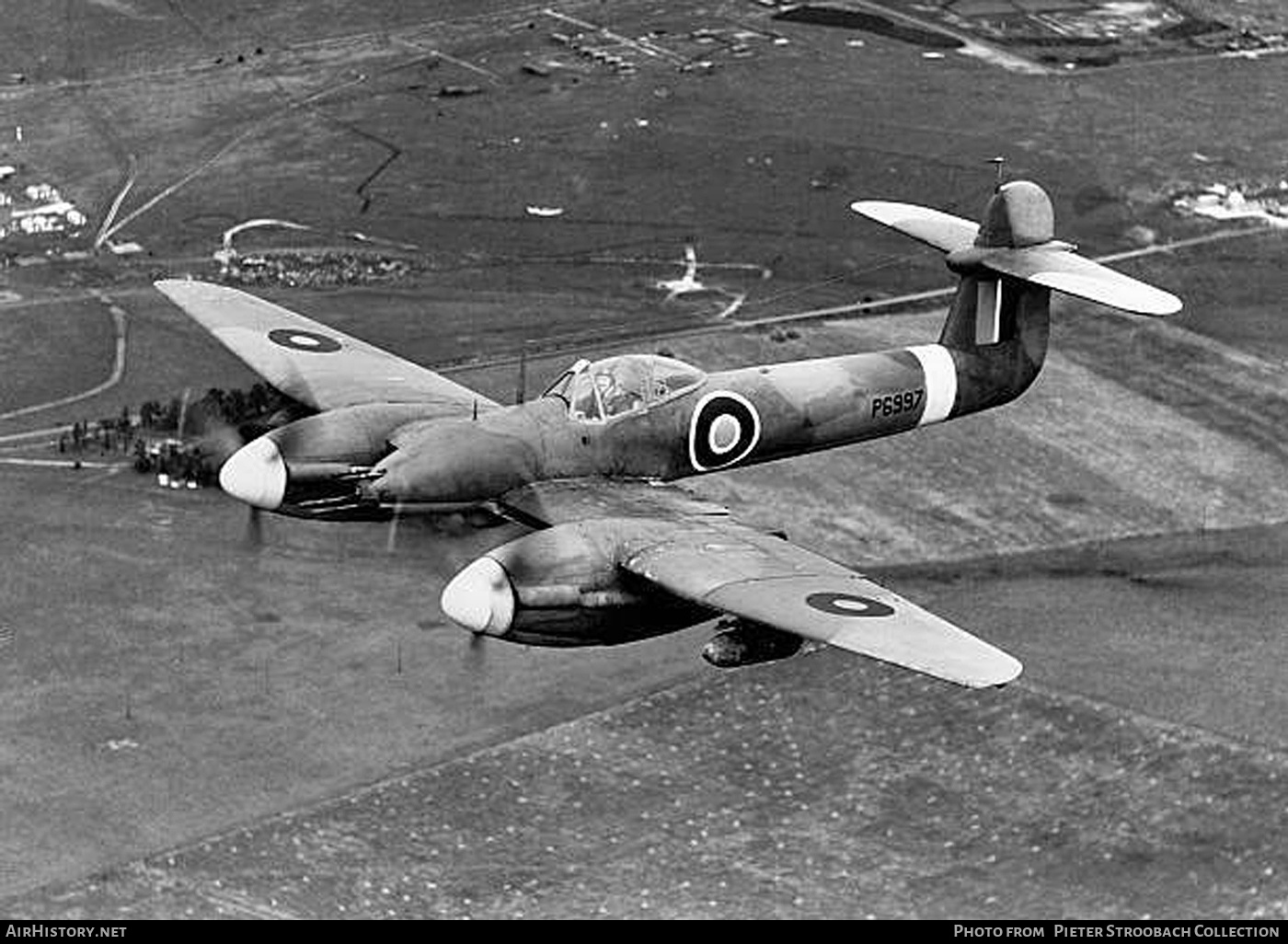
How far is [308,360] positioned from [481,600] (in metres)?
16.9

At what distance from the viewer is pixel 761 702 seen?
6303cm

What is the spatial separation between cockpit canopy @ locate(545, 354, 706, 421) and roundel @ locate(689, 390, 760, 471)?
2.98 feet

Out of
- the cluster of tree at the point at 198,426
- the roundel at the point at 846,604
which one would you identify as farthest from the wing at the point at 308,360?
the roundel at the point at 846,604

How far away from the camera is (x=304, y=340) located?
66.2 meters

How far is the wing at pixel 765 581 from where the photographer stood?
47594mm

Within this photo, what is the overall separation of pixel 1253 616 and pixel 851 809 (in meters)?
17.7

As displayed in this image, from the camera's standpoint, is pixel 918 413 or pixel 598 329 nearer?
pixel 918 413

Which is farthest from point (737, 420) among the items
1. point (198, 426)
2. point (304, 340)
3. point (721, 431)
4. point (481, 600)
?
point (198, 426)

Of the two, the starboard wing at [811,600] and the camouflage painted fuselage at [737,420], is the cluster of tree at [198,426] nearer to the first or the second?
the camouflage painted fuselage at [737,420]

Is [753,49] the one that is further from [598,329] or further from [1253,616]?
[1253,616]

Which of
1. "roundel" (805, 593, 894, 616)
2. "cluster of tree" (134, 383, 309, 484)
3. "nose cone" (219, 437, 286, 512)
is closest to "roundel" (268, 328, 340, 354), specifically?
"cluster of tree" (134, 383, 309, 484)

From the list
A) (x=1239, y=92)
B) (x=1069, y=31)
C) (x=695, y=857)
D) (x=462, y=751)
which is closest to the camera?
(x=695, y=857)
